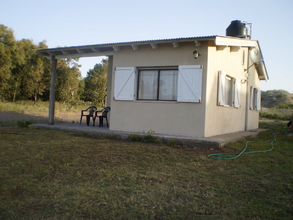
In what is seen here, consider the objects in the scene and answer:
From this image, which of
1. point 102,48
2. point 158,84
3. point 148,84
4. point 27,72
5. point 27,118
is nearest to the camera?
point 158,84

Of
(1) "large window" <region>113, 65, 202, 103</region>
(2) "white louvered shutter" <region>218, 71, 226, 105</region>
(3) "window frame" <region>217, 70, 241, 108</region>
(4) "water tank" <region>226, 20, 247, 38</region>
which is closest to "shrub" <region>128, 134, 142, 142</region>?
(1) "large window" <region>113, 65, 202, 103</region>

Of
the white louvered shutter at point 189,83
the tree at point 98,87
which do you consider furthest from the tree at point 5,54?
the white louvered shutter at point 189,83

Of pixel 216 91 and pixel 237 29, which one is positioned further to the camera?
pixel 237 29

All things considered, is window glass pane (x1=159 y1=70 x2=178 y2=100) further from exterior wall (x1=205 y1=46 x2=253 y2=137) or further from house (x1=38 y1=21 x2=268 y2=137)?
exterior wall (x1=205 y1=46 x2=253 y2=137)

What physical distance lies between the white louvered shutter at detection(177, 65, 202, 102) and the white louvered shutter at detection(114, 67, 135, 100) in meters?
1.59

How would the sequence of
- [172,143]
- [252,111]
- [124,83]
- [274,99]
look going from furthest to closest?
[274,99]
[252,111]
[124,83]
[172,143]

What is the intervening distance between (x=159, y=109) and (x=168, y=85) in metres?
0.78

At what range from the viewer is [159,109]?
Answer: 8.45 metres

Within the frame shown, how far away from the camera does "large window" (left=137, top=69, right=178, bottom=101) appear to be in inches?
333

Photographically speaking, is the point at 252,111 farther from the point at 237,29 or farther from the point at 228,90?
the point at 228,90

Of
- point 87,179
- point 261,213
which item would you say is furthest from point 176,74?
point 261,213

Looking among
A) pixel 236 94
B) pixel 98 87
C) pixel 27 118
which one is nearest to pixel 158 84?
pixel 236 94

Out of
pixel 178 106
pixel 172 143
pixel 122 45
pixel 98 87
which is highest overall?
pixel 98 87

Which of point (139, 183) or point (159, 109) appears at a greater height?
point (159, 109)
